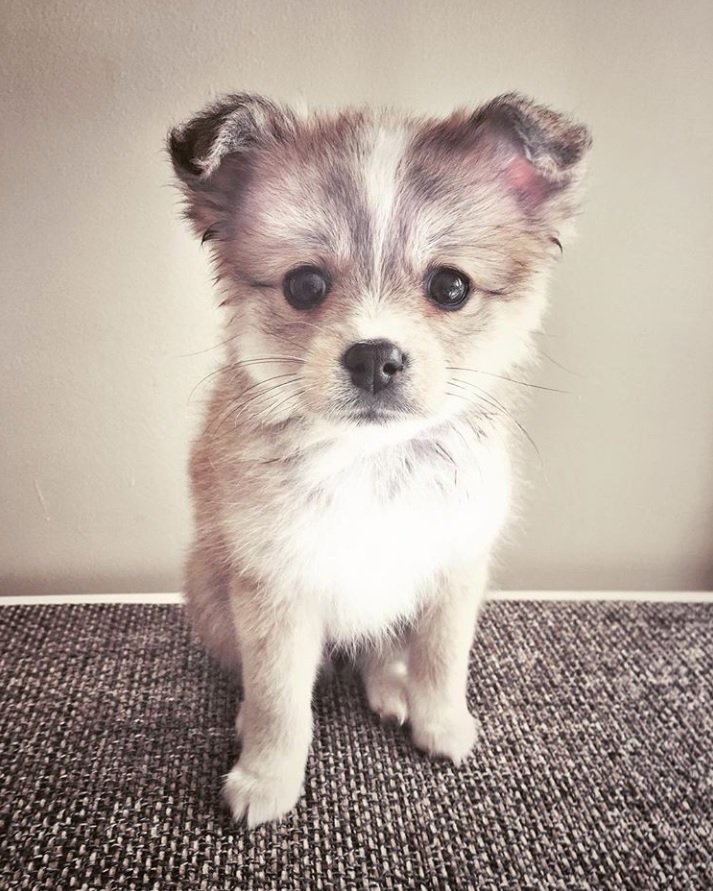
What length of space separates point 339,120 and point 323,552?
0.52m

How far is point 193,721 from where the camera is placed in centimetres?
105

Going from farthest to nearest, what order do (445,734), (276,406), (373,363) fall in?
(445,734) < (276,406) < (373,363)

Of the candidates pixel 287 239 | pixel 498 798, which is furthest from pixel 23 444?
pixel 498 798

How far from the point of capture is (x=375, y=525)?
932mm

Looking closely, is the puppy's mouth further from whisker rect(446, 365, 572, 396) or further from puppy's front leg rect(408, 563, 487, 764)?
puppy's front leg rect(408, 563, 487, 764)

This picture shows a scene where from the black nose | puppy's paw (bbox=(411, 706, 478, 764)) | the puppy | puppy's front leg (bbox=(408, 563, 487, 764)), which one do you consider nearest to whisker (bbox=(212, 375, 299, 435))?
the puppy

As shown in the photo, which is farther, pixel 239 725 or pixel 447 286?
pixel 239 725

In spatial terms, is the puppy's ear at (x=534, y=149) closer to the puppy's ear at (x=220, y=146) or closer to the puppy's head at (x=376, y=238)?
the puppy's head at (x=376, y=238)

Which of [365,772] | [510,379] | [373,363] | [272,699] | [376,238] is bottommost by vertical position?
[365,772]

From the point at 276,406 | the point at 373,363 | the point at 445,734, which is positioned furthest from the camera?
the point at 445,734

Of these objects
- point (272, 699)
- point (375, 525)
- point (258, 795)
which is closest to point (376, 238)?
point (375, 525)

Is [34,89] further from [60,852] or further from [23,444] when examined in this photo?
[60,852]

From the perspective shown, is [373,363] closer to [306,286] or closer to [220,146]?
[306,286]

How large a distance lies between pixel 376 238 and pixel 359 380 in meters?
0.16
